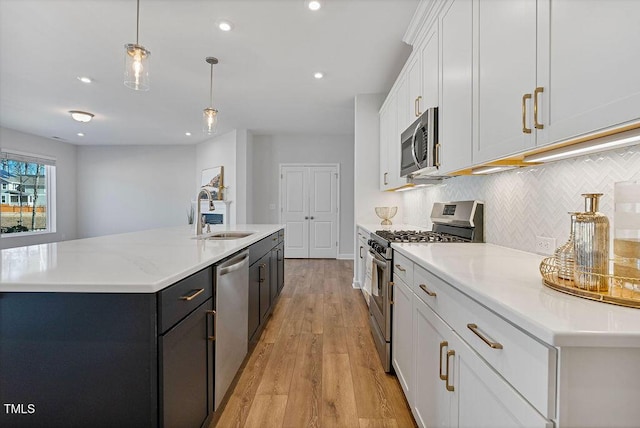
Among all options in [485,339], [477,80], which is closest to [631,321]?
[485,339]

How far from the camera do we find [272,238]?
318cm

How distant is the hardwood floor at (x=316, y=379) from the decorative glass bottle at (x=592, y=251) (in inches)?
47.4

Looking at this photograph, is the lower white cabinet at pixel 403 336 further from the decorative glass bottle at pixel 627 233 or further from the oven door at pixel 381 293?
the decorative glass bottle at pixel 627 233

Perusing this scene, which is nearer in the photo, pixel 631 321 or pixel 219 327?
pixel 631 321

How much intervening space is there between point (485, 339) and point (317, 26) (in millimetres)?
2793

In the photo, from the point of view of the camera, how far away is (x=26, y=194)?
6.75 metres

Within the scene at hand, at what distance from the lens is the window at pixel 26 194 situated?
6269 millimetres

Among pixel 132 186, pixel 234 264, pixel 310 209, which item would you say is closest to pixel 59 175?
pixel 132 186

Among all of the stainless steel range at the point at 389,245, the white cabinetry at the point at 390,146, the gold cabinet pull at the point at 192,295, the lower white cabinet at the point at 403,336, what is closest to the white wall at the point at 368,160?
the white cabinetry at the point at 390,146

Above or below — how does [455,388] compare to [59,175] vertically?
below

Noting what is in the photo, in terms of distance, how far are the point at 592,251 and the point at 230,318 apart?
165cm

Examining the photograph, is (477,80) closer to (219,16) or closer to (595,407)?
(595,407)

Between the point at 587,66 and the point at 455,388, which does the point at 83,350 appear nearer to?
the point at 455,388

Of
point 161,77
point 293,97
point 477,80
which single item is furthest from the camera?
point 293,97
